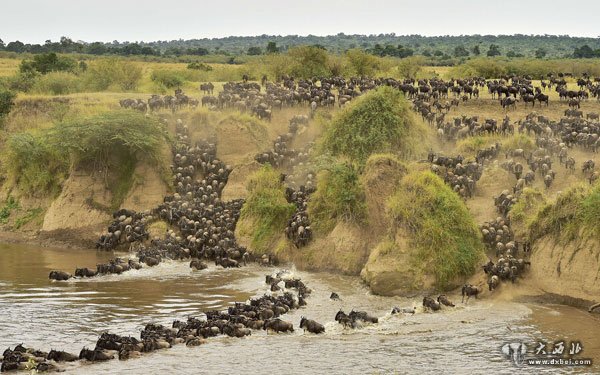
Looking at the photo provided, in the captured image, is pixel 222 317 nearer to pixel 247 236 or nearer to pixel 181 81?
pixel 247 236

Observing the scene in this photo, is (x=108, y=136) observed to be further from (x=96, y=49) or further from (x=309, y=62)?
(x=96, y=49)

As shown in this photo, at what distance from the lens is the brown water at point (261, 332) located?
774 inches

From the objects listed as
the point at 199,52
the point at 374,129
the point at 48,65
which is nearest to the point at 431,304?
the point at 374,129

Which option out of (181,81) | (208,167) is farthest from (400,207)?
(181,81)

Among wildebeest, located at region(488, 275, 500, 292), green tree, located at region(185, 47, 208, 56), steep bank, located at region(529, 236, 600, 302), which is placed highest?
green tree, located at region(185, 47, 208, 56)

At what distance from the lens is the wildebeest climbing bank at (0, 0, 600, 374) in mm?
21047

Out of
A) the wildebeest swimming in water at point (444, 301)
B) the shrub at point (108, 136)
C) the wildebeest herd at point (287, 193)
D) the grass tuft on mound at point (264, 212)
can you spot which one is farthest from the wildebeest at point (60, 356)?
the shrub at point (108, 136)

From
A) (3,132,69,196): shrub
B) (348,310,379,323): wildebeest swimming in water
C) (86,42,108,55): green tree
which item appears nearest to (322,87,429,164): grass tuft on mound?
(348,310,379,323): wildebeest swimming in water

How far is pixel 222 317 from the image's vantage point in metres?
22.4

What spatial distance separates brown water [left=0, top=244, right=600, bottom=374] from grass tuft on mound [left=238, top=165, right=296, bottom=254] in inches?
56.9

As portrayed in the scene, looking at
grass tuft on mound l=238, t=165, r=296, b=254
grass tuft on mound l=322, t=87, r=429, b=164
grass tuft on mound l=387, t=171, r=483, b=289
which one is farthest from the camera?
grass tuft on mound l=322, t=87, r=429, b=164

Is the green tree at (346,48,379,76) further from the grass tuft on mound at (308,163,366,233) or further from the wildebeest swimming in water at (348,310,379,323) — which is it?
the wildebeest swimming in water at (348,310,379,323)

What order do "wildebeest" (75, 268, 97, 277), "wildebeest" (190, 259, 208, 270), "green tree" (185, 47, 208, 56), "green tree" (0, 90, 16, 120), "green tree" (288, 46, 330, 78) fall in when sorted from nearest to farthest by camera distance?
"wildebeest" (75, 268, 97, 277) < "wildebeest" (190, 259, 208, 270) < "green tree" (0, 90, 16, 120) < "green tree" (288, 46, 330, 78) < "green tree" (185, 47, 208, 56)

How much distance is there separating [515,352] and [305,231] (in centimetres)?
1037
